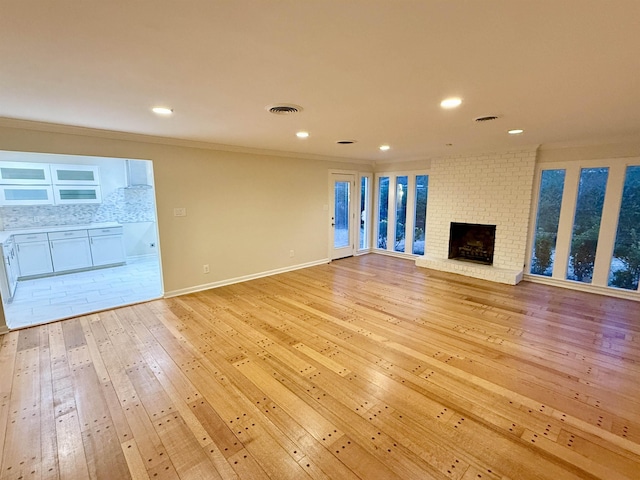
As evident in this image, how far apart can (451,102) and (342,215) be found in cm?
447

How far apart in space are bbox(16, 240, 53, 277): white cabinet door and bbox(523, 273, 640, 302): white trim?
340 inches

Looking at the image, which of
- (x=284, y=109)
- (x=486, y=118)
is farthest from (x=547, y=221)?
(x=284, y=109)

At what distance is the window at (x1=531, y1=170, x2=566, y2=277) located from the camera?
15.6ft

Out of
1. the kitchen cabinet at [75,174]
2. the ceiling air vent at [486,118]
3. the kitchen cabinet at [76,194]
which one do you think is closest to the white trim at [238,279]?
the kitchen cabinet at [76,194]

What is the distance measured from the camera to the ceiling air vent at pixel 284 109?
8.39ft

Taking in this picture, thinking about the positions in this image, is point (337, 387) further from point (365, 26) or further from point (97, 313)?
point (97, 313)

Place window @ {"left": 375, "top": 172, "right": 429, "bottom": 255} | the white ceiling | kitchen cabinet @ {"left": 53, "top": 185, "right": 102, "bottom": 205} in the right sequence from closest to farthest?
the white ceiling, kitchen cabinet @ {"left": 53, "top": 185, "right": 102, "bottom": 205}, window @ {"left": 375, "top": 172, "right": 429, "bottom": 255}

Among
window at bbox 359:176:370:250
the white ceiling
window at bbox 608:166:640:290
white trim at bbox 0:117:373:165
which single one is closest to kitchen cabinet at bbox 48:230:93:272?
white trim at bbox 0:117:373:165

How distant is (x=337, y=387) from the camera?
2334 millimetres

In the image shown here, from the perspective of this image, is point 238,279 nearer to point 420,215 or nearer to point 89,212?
point 89,212

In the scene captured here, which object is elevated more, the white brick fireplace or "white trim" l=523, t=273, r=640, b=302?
the white brick fireplace

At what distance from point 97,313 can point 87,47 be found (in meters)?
3.44

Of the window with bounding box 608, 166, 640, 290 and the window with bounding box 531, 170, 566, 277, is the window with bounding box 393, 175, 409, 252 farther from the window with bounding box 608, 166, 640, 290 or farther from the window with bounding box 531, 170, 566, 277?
the window with bounding box 608, 166, 640, 290

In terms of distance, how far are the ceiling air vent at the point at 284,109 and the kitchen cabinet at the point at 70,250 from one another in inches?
208
